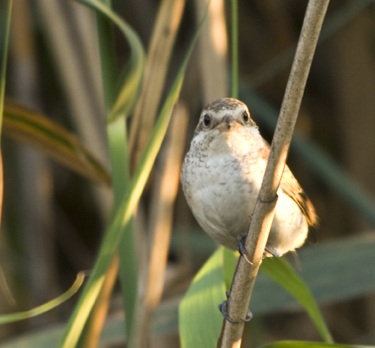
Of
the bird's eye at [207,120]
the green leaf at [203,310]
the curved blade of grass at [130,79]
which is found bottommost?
the green leaf at [203,310]

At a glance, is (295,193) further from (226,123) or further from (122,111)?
(122,111)

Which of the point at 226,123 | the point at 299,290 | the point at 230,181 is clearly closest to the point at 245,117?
the point at 226,123

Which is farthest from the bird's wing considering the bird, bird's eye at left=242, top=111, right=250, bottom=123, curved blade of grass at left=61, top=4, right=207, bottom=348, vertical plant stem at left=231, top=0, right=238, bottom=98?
curved blade of grass at left=61, top=4, right=207, bottom=348

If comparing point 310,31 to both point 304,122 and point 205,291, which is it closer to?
point 205,291

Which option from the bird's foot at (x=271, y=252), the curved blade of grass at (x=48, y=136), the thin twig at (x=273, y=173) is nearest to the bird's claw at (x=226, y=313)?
the thin twig at (x=273, y=173)

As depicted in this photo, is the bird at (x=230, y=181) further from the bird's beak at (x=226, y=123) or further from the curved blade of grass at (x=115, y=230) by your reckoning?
the curved blade of grass at (x=115, y=230)

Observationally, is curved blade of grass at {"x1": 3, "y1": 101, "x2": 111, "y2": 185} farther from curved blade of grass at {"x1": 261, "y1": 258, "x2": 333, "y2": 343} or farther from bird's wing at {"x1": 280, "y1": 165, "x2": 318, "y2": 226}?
curved blade of grass at {"x1": 261, "y1": 258, "x2": 333, "y2": 343}
